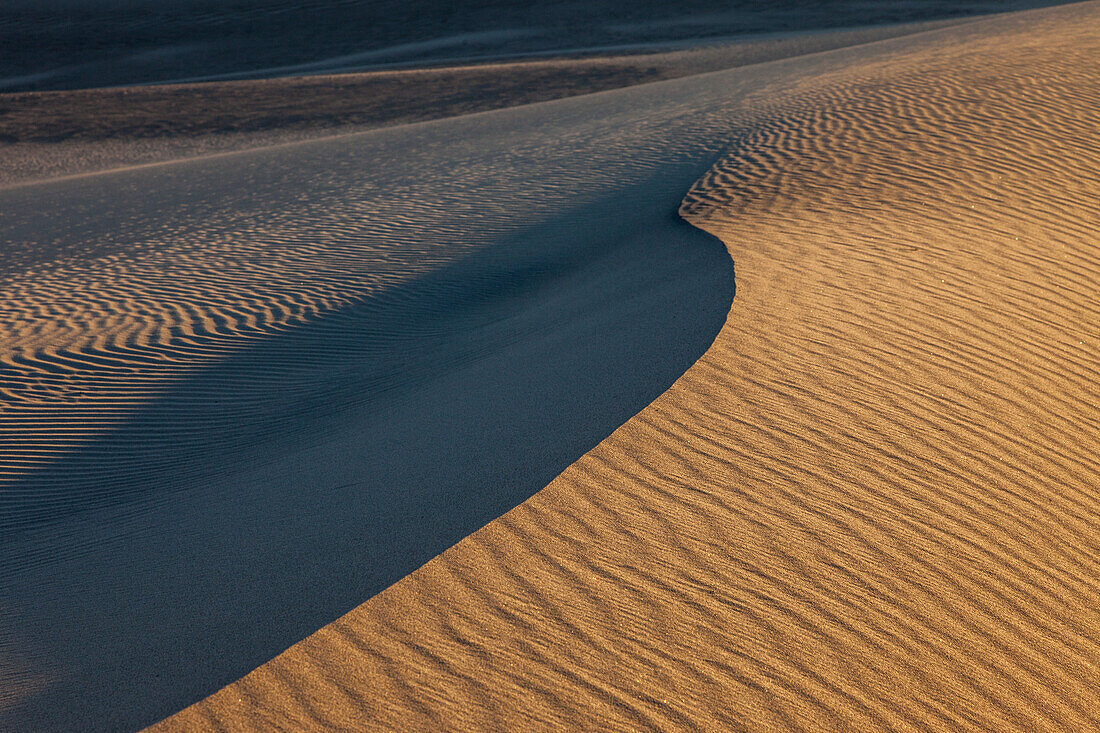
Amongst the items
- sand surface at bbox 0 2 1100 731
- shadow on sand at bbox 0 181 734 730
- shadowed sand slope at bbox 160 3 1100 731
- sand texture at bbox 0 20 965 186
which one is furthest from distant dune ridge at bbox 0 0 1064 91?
shadowed sand slope at bbox 160 3 1100 731

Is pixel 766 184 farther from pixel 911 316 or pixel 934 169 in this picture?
pixel 911 316

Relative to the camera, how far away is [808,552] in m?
3.43

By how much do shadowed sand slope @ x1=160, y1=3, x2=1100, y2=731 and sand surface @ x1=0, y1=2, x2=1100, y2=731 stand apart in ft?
0.05

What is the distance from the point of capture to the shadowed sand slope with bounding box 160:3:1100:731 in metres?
2.82

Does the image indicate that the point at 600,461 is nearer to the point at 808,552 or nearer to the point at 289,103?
the point at 808,552

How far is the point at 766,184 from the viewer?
30.6 feet

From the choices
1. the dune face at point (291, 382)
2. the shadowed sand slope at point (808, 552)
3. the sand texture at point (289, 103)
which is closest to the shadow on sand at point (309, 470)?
the dune face at point (291, 382)

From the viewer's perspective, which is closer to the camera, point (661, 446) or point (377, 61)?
point (661, 446)

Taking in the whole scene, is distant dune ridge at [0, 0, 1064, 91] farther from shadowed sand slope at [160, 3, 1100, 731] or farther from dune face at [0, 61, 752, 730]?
shadowed sand slope at [160, 3, 1100, 731]

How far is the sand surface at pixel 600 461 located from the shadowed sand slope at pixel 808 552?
0.02 meters

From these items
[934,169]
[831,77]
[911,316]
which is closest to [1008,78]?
[831,77]

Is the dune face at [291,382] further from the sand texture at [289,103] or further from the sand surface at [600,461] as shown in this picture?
the sand texture at [289,103]

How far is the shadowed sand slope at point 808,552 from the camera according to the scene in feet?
9.24

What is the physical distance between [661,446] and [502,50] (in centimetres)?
3261
